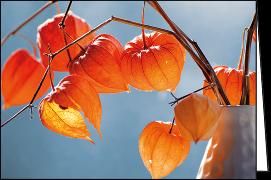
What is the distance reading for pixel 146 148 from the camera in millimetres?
599

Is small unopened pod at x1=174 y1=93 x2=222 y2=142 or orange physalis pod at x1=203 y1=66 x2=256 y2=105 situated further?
orange physalis pod at x1=203 y1=66 x2=256 y2=105

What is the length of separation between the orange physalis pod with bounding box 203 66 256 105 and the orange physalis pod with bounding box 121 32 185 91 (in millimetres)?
67

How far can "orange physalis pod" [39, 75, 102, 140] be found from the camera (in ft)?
1.78

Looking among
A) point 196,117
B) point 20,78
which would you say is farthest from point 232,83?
point 20,78

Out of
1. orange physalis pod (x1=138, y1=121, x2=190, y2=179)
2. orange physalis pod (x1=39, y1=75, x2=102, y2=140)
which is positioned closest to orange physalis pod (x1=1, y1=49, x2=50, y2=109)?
orange physalis pod (x1=39, y1=75, x2=102, y2=140)

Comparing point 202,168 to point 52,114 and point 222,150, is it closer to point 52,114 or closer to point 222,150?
point 222,150

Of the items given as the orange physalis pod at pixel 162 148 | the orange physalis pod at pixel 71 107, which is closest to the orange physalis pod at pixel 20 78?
the orange physalis pod at pixel 71 107

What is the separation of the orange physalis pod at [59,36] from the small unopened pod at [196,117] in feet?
0.62

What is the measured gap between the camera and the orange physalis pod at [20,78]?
50cm

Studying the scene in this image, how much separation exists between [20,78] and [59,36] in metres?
0.11

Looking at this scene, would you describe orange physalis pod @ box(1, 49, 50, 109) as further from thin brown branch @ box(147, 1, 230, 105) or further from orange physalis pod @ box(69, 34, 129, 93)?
thin brown branch @ box(147, 1, 230, 105)

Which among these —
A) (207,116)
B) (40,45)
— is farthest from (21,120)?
(207,116)

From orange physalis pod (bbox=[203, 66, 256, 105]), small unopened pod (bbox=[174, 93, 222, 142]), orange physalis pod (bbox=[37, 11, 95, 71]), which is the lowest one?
small unopened pod (bbox=[174, 93, 222, 142])

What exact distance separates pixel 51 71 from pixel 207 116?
0.71 feet
